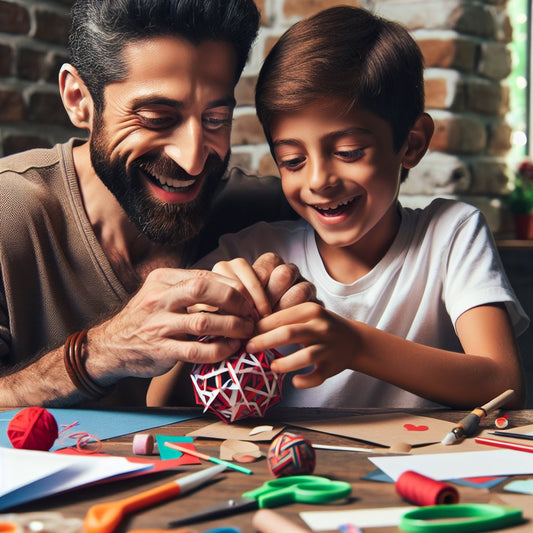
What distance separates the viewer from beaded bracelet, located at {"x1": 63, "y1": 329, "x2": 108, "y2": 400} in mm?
1108

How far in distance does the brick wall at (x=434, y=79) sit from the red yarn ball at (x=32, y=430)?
1179 millimetres

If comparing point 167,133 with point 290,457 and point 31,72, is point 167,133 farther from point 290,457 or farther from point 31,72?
point 290,457

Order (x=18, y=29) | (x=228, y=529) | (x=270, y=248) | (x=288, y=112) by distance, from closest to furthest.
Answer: (x=228, y=529) < (x=288, y=112) < (x=270, y=248) < (x=18, y=29)

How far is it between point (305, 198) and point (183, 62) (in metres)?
0.35

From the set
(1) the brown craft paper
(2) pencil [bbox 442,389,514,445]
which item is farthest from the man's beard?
(2) pencil [bbox 442,389,514,445]

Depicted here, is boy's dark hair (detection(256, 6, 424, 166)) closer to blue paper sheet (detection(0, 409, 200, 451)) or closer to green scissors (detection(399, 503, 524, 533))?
blue paper sheet (detection(0, 409, 200, 451))

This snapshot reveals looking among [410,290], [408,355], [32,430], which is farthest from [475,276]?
[32,430]

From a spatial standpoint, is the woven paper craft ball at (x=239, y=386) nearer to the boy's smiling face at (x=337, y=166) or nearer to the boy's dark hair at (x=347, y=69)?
the boy's smiling face at (x=337, y=166)

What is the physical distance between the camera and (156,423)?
0.99 m

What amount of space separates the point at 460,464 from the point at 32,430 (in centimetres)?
49

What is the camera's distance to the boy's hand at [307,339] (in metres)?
0.97

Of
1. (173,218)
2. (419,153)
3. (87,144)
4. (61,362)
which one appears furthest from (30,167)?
(419,153)

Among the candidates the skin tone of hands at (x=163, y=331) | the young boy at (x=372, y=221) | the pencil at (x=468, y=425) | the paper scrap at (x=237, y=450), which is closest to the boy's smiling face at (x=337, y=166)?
the young boy at (x=372, y=221)

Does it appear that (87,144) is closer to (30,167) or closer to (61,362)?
(30,167)
